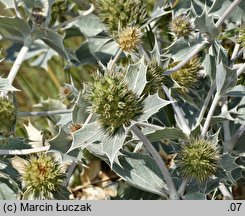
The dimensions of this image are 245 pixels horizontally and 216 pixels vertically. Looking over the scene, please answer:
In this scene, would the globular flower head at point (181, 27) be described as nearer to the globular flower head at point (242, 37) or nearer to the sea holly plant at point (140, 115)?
the sea holly plant at point (140, 115)

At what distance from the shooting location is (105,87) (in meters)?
1.45

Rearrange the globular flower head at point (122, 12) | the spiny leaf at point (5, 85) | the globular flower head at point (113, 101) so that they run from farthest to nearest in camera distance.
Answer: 1. the globular flower head at point (122, 12)
2. the spiny leaf at point (5, 85)
3. the globular flower head at point (113, 101)

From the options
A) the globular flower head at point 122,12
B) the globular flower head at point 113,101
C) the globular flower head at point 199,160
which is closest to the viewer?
the globular flower head at point 113,101

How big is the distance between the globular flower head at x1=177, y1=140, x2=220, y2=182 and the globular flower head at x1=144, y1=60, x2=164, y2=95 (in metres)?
0.21

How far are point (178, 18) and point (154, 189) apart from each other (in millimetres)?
628

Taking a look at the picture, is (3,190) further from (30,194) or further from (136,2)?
(136,2)

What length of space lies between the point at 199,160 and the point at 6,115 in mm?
674

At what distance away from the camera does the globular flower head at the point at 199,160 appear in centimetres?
159

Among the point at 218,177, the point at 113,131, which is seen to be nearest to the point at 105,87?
the point at 113,131

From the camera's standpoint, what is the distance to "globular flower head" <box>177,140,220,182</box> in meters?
1.59

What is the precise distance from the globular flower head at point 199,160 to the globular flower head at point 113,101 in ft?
0.73

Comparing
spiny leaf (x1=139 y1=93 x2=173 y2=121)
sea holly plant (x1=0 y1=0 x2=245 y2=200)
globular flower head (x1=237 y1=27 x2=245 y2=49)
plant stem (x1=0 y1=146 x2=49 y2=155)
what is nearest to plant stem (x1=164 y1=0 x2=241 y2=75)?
sea holly plant (x1=0 y1=0 x2=245 y2=200)

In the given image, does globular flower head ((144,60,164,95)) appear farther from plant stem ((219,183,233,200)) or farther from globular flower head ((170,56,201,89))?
plant stem ((219,183,233,200))

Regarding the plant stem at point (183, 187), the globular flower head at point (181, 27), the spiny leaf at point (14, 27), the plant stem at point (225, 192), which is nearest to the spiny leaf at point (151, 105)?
the plant stem at point (183, 187)
